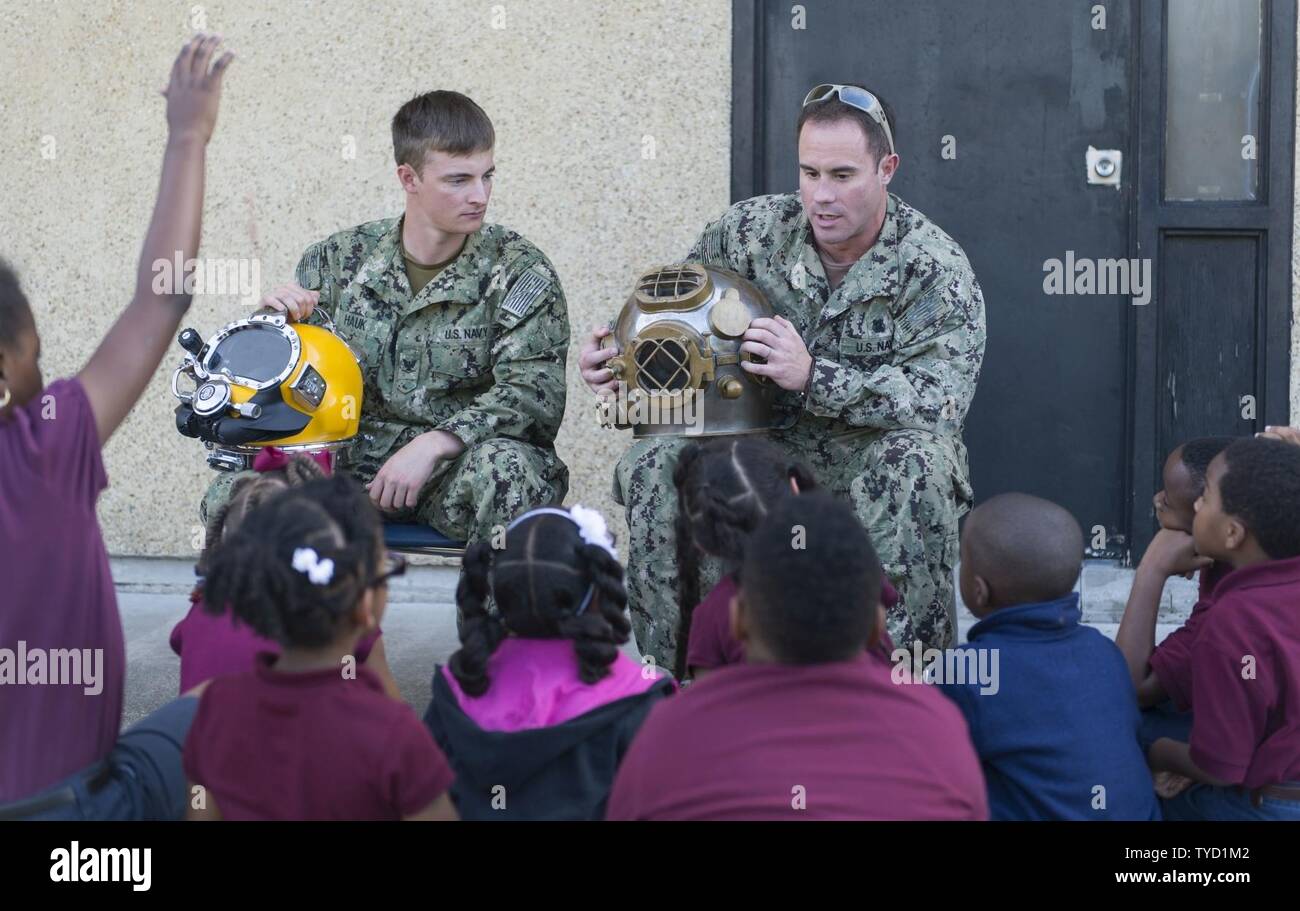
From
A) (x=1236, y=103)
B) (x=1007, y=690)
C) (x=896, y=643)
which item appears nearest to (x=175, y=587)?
(x=896, y=643)

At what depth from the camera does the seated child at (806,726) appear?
199cm

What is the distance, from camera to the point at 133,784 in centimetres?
248

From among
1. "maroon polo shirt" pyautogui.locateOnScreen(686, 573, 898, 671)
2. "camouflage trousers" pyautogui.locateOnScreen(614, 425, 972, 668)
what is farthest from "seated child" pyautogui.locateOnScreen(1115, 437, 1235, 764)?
"maroon polo shirt" pyautogui.locateOnScreen(686, 573, 898, 671)

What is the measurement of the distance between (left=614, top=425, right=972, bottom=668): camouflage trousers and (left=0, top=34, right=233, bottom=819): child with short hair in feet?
4.49

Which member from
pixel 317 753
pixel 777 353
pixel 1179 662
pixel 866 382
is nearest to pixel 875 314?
pixel 866 382

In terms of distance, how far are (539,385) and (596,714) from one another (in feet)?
4.95

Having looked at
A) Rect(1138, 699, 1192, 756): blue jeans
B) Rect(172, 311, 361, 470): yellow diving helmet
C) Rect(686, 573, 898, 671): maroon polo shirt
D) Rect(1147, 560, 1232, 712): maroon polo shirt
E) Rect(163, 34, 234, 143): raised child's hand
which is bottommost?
Rect(1138, 699, 1192, 756): blue jeans

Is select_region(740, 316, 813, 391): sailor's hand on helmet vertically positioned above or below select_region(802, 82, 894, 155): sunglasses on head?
below

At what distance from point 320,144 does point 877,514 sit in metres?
2.54

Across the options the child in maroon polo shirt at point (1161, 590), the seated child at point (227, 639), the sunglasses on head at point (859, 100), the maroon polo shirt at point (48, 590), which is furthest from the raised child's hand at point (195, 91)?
the child in maroon polo shirt at point (1161, 590)

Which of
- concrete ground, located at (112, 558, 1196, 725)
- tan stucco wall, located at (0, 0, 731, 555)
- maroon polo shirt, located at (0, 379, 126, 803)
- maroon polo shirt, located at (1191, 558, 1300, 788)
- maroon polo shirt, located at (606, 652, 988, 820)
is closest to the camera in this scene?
maroon polo shirt, located at (606, 652, 988, 820)

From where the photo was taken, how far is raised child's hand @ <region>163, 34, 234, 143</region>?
98.5 inches

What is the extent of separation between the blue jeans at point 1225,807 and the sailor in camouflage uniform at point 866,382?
71cm

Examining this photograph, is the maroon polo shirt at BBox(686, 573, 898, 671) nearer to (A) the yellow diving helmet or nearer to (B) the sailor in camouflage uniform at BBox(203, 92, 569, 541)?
(B) the sailor in camouflage uniform at BBox(203, 92, 569, 541)
